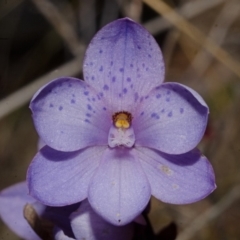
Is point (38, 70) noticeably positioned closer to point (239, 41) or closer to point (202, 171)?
point (239, 41)

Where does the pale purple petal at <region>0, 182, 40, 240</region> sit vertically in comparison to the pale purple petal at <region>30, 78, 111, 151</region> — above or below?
below

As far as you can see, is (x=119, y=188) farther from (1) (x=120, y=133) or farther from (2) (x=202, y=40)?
(2) (x=202, y=40)

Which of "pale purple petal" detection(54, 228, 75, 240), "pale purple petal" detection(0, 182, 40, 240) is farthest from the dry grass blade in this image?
"pale purple petal" detection(54, 228, 75, 240)

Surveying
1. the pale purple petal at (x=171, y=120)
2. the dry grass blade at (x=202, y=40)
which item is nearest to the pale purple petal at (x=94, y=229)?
the pale purple petal at (x=171, y=120)

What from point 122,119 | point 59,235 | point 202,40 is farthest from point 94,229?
point 202,40

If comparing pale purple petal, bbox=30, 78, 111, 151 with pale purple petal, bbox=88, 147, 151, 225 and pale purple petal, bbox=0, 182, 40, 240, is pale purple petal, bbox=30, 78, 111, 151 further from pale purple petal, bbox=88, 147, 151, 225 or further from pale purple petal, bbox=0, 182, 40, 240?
pale purple petal, bbox=0, 182, 40, 240

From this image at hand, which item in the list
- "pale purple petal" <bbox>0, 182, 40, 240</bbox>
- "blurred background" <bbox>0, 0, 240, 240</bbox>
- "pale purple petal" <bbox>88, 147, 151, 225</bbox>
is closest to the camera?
"pale purple petal" <bbox>88, 147, 151, 225</bbox>

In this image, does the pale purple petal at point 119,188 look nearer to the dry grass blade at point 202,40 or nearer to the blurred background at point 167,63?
the blurred background at point 167,63
